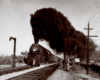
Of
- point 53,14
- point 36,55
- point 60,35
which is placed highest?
point 53,14

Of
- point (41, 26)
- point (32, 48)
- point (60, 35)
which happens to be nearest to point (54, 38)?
point (60, 35)

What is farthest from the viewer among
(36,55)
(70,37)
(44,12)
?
(70,37)

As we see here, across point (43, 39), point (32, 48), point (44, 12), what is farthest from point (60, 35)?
point (32, 48)

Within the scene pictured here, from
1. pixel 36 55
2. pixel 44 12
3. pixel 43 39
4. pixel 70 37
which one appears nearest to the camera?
pixel 36 55

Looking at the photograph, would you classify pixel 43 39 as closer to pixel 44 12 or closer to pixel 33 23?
pixel 33 23

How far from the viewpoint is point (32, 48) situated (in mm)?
31547

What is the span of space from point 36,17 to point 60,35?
801 cm

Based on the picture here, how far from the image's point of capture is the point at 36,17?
4131cm

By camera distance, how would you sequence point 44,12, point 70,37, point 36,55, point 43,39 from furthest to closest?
point 70,37, point 44,12, point 43,39, point 36,55

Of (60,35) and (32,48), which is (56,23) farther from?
(32,48)

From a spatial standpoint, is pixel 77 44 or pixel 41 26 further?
pixel 77 44

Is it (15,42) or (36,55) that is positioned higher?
(15,42)

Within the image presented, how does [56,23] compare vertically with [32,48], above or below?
above

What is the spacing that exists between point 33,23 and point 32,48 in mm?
11245
